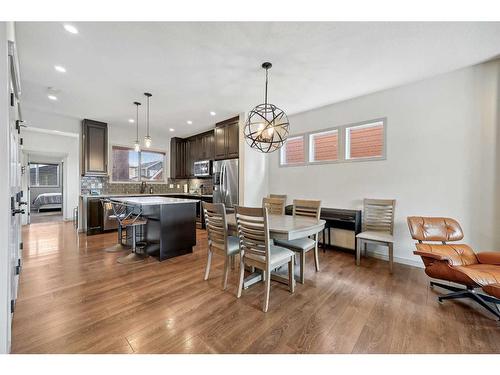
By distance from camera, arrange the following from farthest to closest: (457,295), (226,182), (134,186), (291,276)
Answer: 1. (134,186)
2. (226,182)
3. (291,276)
4. (457,295)

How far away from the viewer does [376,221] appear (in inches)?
132

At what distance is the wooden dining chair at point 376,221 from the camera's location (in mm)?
3047

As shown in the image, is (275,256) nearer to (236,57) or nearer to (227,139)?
(236,57)

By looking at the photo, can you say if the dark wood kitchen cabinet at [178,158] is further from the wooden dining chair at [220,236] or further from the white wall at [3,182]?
the white wall at [3,182]

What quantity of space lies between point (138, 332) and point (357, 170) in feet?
12.4

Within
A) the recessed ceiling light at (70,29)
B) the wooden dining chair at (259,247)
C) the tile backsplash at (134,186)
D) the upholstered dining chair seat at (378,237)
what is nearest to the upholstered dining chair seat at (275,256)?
the wooden dining chair at (259,247)

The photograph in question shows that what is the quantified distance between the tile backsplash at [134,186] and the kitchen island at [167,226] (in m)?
2.52

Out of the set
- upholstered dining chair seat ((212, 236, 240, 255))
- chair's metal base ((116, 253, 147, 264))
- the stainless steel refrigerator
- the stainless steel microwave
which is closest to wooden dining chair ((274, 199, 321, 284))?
upholstered dining chair seat ((212, 236, 240, 255))

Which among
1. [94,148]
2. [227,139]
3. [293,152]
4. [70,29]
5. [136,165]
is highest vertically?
[70,29]

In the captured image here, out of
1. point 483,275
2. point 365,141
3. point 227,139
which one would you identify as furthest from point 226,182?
point 483,275

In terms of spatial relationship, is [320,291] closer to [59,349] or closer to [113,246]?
[59,349]

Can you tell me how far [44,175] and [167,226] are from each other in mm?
9349

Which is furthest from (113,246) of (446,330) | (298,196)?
(446,330)
